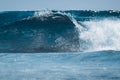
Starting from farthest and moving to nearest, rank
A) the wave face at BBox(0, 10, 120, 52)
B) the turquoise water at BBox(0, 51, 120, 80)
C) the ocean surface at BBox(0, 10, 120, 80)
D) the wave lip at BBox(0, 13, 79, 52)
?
the wave lip at BBox(0, 13, 79, 52) → the wave face at BBox(0, 10, 120, 52) → the ocean surface at BBox(0, 10, 120, 80) → the turquoise water at BBox(0, 51, 120, 80)

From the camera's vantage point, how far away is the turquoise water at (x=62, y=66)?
725 centimetres

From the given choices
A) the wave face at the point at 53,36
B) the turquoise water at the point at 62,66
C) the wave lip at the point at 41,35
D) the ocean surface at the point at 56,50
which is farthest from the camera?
the wave lip at the point at 41,35

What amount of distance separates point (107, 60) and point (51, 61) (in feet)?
5.42

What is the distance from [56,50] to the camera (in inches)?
484

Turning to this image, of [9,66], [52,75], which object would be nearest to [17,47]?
[9,66]

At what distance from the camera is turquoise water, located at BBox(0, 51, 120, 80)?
725 centimetres

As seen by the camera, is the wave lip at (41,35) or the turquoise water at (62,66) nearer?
the turquoise water at (62,66)

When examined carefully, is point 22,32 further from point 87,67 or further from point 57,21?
point 87,67

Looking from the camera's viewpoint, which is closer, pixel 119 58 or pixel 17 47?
pixel 119 58

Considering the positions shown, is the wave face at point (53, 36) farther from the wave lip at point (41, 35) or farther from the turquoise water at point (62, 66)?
the turquoise water at point (62, 66)

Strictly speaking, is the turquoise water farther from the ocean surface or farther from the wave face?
the wave face

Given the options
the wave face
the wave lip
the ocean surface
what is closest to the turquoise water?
the ocean surface

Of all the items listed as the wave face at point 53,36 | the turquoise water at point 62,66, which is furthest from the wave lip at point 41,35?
the turquoise water at point 62,66

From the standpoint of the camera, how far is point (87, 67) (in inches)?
331
